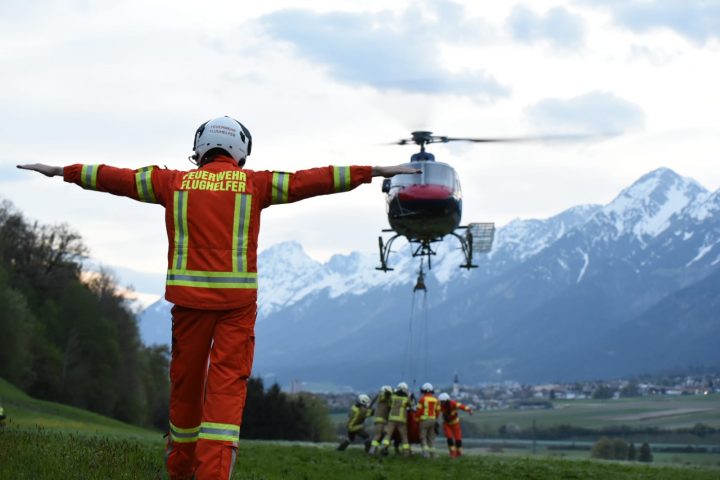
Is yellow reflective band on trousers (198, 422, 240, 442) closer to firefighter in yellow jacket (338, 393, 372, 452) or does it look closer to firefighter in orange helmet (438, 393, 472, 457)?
firefighter in orange helmet (438, 393, 472, 457)

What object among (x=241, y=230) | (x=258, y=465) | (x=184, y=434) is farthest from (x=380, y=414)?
(x=241, y=230)

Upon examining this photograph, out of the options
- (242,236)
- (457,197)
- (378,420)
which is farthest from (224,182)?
(457,197)

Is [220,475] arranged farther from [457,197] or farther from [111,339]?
[111,339]

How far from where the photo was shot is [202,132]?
10.6 meters

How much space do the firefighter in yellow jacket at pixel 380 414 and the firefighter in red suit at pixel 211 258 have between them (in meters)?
19.7

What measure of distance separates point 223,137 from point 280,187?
78 centimetres

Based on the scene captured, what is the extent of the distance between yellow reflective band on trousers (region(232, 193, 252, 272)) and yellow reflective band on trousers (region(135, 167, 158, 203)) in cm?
84

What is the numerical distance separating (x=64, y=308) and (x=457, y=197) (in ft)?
198

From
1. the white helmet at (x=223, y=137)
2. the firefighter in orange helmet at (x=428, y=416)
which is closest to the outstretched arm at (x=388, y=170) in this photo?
the white helmet at (x=223, y=137)

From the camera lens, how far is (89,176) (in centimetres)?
1032

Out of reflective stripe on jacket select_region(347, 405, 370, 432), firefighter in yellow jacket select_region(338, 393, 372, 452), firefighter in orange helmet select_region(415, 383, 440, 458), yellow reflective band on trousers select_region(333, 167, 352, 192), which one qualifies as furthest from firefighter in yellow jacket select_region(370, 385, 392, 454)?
yellow reflective band on trousers select_region(333, 167, 352, 192)

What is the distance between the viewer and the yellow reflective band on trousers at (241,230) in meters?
9.91

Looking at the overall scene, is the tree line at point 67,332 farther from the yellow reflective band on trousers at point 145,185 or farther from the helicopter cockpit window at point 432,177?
the yellow reflective band on trousers at point 145,185

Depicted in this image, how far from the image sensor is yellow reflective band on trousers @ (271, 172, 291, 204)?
10.2m
